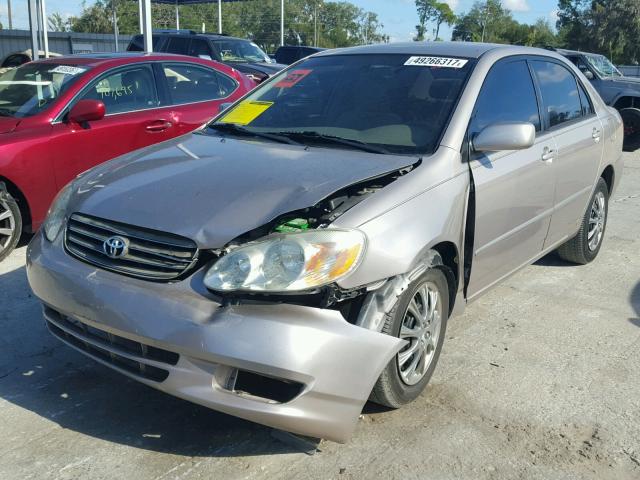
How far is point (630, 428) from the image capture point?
124 inches

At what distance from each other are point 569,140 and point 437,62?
48.3 inches

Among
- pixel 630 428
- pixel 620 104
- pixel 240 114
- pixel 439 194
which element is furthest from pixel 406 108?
pixel 620 104

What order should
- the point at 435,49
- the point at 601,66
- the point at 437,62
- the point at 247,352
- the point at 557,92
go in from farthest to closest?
the point at 601,66 → the point at 557,92 → the point at 435,49 → the point at 437,62 → the point at 247,352

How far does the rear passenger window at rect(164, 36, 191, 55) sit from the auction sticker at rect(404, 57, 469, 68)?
11.6 m

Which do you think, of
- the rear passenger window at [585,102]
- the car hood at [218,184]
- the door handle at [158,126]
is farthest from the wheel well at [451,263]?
the door handle at [158,126]

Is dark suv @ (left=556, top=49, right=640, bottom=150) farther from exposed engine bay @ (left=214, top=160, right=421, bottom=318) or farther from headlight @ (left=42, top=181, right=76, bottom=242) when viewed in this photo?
headlight @ (left=42, top=181, right=76, bottom=242)

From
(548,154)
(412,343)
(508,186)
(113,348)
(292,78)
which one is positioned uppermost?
(292,78)

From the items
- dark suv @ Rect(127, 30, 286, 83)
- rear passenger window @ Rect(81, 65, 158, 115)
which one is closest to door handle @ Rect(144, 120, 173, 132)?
rear passenger window @ Rect(81, 65, 158, 115)

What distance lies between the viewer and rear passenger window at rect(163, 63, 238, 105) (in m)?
6.56

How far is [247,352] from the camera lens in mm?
2461

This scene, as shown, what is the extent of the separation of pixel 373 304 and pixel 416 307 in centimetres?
42

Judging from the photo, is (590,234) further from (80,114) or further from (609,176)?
(80,114)

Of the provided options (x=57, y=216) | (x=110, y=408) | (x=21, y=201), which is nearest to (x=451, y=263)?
(x=110, y=408)

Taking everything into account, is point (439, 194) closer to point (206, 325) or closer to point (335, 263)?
point (335, 263)
